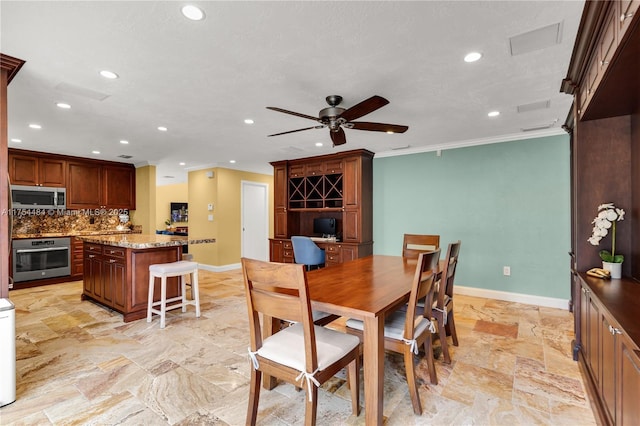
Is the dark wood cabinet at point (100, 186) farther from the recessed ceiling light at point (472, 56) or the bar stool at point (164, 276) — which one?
the recessed ceiling light at point (472, 56)

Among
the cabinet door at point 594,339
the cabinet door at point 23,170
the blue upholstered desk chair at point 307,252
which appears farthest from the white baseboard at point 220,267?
the cabinet door at point 594,339

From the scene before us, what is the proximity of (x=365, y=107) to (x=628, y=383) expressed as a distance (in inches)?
83.2

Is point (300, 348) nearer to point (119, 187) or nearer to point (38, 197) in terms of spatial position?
point (38, 197)

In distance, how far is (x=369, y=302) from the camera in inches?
64.8

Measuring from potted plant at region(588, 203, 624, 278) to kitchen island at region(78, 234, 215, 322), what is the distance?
3.60 metres

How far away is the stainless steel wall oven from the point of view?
4.93 m

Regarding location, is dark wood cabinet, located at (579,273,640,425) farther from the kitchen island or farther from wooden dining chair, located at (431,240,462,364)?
the kitchen island

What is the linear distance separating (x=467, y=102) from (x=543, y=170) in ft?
6.41

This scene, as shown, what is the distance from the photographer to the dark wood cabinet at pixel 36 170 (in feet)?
17.0

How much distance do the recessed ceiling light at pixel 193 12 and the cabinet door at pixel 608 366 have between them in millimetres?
2649

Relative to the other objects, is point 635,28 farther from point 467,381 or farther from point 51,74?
point 51,74

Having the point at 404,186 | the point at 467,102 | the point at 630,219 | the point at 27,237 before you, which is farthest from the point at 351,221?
the point at 27,237

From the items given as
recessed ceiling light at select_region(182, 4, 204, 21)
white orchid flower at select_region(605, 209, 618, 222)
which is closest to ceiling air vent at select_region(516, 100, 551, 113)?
white orchid flower at select_region(605, 209, 618, 222)

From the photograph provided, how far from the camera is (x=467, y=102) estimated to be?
9.77 feet
